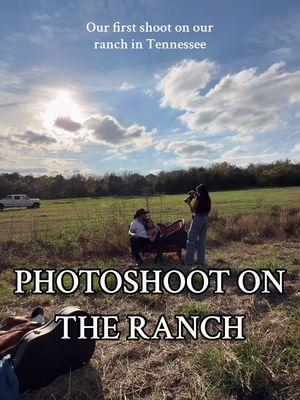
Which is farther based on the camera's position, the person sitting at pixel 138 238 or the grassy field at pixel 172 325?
the person sitting at pixel 138 238

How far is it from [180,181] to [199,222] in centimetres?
4300

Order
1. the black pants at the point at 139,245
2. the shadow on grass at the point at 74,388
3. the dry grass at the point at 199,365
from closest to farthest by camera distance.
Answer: the dry grass at the point at 199,365 → the shadow on grass at the point at 74,388 → the black pants at the point at 139,245

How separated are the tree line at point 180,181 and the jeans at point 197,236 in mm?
35638

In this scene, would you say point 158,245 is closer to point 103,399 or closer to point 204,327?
point 204,327

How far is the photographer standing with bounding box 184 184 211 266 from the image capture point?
24.8ft

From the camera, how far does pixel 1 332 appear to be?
12.3 feet

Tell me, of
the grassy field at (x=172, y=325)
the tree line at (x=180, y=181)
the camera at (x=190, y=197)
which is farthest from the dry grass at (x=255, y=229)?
the tree line at (x=180, y=181)

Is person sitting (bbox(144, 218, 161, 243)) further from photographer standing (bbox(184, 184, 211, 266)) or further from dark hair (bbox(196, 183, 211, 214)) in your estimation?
dark hair (bbox(196, 183, 211, 214))

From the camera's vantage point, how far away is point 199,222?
7691 millimetres

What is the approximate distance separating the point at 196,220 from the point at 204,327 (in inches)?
134

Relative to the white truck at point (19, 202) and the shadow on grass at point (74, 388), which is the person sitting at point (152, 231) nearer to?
the shadow on grass at point (74, 388)

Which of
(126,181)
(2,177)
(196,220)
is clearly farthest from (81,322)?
(2,177)

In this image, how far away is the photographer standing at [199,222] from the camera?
7574 millimetres

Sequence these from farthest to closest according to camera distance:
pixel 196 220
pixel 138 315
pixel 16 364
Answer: pixel 196 220, pixel 138 315, pixel 16 364
